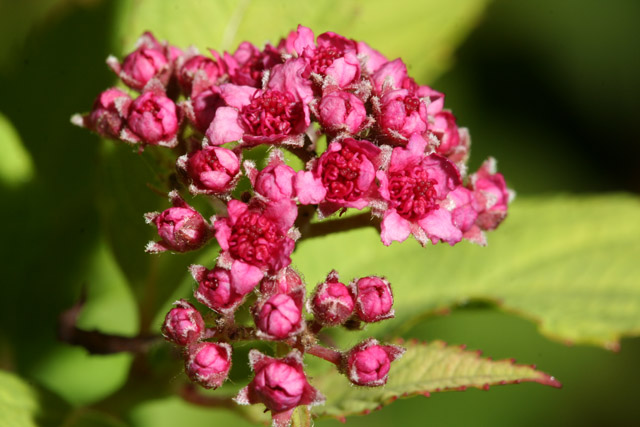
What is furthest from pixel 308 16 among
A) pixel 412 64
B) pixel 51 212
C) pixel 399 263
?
pixel 51 212

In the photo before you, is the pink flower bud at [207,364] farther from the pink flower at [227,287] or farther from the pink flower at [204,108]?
the pink flower at [204,108]

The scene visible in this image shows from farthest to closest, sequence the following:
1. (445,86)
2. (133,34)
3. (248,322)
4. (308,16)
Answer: (445,86) → (308,16) → (133,34) → (248,322)

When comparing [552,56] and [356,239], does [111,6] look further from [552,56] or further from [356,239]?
[552,56]

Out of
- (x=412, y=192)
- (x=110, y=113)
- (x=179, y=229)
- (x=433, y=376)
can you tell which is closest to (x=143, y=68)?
(x=110, y=113)

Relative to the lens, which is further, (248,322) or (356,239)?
(356,239)

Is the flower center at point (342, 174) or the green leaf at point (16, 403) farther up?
the flower center at point (342, 174)

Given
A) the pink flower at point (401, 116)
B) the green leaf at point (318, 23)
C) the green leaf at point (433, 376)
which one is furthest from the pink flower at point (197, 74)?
the green leaf at point (433, 376)

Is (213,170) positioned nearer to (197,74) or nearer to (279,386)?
(197,74)

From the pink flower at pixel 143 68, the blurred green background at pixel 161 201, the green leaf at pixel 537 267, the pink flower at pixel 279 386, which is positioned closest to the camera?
the pink flower at pixel 279 386
